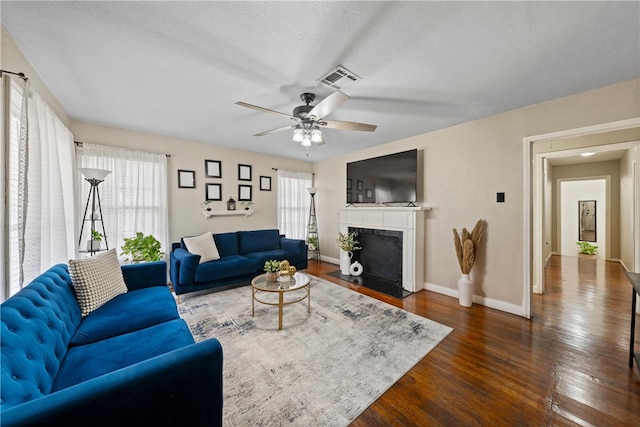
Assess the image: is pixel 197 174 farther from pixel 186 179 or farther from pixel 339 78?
pixel 339 78

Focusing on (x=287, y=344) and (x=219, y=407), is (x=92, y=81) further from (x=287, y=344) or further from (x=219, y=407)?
(x=287, y=344)

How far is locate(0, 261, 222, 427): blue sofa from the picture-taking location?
31.5 inches

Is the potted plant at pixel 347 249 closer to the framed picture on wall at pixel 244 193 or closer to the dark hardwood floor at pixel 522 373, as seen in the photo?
the dark hardwood floor at pixel 522 373

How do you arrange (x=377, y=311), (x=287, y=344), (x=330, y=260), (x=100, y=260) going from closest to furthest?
(x=100, y=260) → (x=287, y=344) → (x=377, y=311) → (x=330, y=260)

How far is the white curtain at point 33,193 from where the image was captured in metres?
1.52

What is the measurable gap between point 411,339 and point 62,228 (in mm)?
3502

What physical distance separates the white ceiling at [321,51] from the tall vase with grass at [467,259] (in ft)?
4.88

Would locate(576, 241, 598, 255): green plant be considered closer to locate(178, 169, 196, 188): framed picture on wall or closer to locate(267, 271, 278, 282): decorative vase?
locate(267, 271, 278, 282): decorative vase

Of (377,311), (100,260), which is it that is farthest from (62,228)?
(377,311)

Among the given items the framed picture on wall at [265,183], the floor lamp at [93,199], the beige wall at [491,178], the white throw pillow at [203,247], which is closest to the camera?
the beige wall at [491,178]

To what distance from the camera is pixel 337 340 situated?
88.0 inches

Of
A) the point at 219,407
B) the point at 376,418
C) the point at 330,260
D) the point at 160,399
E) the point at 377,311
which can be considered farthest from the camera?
the point at 330,260

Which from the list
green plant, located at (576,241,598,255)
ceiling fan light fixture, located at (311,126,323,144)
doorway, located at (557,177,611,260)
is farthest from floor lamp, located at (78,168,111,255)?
green plant, located at (576,241,598,255)

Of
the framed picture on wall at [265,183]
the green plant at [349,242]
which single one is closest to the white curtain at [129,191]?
the framed picture on wall at [265,183]
